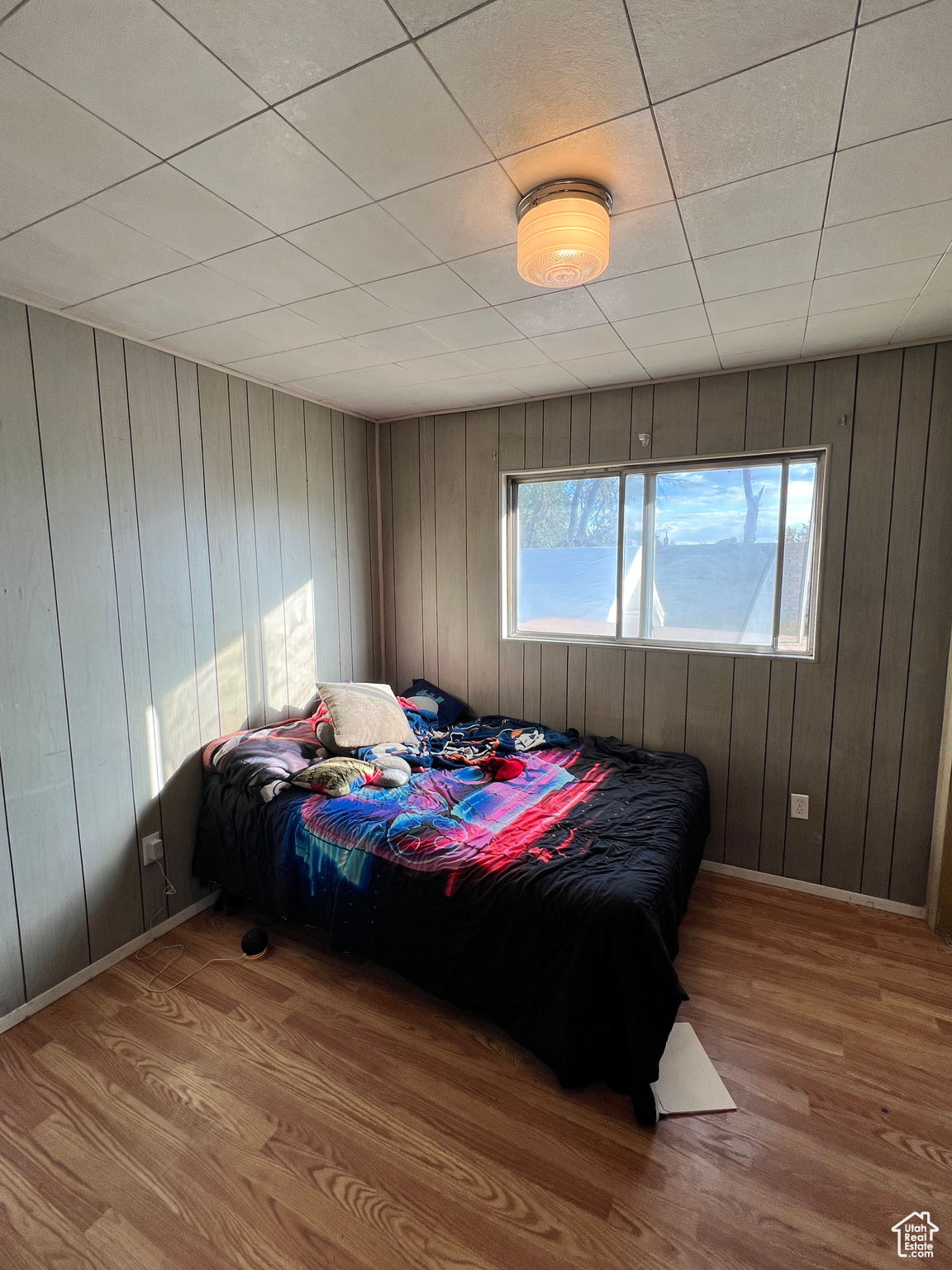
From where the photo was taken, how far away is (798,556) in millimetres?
2779

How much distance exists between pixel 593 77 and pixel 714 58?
21cm

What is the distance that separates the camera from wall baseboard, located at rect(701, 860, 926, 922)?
2.60m

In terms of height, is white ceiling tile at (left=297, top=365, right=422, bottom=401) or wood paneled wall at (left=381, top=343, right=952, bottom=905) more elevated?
white ceiling tile at (left=297, top=365, right=422, bottom=401)

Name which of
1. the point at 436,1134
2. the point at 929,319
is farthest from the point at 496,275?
the point at 436,1134

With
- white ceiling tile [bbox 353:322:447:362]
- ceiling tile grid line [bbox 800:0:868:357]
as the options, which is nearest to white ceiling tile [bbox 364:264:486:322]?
white ceiling tile [bbox 353:322:447:362]

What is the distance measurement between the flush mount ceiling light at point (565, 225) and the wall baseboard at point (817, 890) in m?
2.76

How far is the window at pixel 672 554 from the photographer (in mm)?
2789

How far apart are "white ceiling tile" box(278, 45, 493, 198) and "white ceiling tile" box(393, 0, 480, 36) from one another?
1.8 inches

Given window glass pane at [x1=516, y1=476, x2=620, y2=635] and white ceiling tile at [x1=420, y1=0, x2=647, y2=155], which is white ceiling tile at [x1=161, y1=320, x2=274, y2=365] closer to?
white ceiling tile at [x1=420, y1=0, x2=647, y2=155]

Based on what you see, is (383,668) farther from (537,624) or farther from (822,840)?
(822,840)

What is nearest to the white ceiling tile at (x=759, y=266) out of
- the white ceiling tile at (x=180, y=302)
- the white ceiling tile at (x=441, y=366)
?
the white ceiling tile at (x=441, y=366)

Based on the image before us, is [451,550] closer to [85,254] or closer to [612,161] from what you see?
[85,254]

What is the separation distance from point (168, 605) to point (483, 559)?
171 centimetres

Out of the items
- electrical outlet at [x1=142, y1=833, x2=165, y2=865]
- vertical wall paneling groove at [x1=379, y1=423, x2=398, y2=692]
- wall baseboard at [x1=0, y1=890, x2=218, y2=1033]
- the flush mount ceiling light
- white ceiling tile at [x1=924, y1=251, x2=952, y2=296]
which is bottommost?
wall baseboard at [x1=0, y1=890, x2=218, y2=1033]
